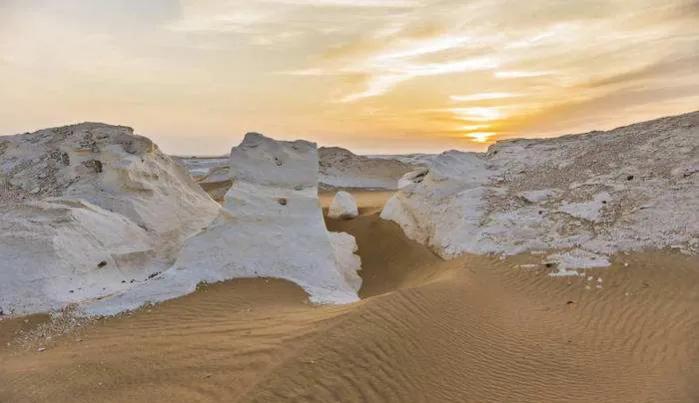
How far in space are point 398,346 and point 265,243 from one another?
14.7 feet

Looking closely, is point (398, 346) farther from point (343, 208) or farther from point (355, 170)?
point (355, 170)

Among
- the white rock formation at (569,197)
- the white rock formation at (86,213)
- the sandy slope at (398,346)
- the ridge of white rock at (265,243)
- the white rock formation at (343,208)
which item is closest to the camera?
the sandy slope at (398,346)

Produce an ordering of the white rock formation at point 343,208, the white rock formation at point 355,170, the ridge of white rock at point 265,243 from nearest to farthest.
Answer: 1. the ridge of white rock at point 265,243
2. the white rock formation at point 343,208
3. the white rock formation at point 355,170

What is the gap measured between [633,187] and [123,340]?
1019 centimetres

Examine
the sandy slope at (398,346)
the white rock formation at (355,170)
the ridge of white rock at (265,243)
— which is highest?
the white rock formation at (355,170)

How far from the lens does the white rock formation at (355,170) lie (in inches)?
1067

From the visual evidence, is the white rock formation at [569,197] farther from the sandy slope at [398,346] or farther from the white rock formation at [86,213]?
the white rock formation at [86,213]

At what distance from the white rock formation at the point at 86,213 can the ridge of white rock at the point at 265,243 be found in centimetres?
86

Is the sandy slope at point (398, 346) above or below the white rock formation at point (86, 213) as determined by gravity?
below

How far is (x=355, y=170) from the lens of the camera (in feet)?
93.0

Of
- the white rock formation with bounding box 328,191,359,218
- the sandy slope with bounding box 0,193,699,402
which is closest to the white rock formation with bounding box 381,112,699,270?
the sandy slope with bounding box 0,193,699,402

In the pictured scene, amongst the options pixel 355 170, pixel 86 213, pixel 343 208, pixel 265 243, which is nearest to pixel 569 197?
pixel 343 208

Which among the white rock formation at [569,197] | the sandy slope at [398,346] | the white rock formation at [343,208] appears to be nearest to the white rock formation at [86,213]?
the sandy slope at [398,346]

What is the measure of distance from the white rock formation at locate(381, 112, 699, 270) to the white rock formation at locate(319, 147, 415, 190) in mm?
13192
